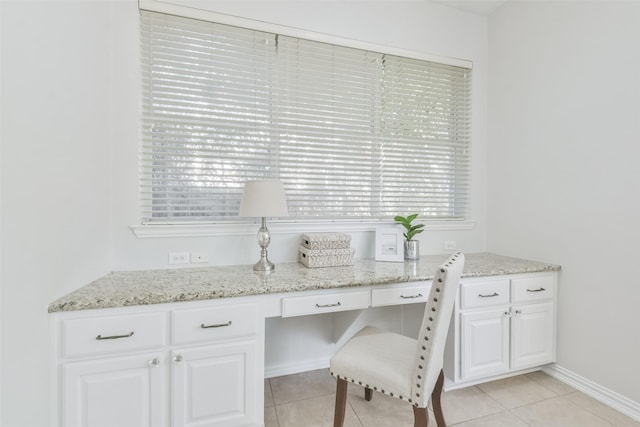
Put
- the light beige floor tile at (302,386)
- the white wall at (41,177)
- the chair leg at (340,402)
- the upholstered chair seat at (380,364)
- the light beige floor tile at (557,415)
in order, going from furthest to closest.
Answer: the light beige floor tile at (302,386) < the light beige floor tile at (557,415) < the chair leg at (340,402) < the upholstered chair seat at (380,364) < the white wall at (41,177)

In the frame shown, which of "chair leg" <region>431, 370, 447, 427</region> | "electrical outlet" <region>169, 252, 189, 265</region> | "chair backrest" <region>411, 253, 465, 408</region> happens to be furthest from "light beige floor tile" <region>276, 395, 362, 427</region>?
"electrical outlet" <region>169, 252, 189, 265</region>

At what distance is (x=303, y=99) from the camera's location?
2293 millimetres

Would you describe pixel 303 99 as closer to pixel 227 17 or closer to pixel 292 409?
pixel 227 17

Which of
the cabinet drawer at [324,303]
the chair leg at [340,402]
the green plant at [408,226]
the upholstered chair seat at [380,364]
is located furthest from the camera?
the green plant at [408,226]

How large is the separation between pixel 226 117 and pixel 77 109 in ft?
2.74

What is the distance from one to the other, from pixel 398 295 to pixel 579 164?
61.0 inches

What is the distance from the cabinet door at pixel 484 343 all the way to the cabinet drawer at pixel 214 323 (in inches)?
53.6

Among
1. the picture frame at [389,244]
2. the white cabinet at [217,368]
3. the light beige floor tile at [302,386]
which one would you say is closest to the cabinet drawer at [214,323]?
the white cabinet at [217,368]

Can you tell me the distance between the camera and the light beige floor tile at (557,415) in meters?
1.76

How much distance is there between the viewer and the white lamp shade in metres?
1.84

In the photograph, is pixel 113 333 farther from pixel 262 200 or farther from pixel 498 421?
pixel 498 421

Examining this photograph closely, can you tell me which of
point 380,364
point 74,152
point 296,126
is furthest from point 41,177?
point 380,364

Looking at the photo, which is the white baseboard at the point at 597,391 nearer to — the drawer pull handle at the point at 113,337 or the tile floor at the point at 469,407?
the tile floor at the point at 469,407

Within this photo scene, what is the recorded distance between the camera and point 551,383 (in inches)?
85.6
